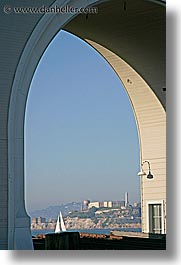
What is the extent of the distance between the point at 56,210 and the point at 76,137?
1116 mm

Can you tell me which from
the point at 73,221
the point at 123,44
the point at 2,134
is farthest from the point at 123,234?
the point at 2,134

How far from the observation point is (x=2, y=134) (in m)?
7.65

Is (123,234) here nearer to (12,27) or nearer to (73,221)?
(73,221)

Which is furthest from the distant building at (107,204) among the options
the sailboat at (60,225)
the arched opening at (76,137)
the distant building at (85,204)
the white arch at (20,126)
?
the white arch at (20,126)

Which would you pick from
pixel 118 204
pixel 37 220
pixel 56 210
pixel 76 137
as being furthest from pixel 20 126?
pixel 118 204

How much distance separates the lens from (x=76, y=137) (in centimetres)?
1030

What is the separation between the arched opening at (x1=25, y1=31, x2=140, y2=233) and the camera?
30.2 feet

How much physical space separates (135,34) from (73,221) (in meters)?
2.87

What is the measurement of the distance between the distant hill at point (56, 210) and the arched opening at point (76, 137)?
0.05 ft

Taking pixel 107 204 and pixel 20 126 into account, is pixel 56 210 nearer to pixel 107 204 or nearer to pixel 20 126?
pixel 107 204

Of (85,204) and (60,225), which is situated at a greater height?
(85,204)

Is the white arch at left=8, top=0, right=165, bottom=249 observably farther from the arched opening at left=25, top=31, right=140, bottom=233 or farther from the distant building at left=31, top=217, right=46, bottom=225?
the distant building at left=31, top=217, right=46, bottom=225

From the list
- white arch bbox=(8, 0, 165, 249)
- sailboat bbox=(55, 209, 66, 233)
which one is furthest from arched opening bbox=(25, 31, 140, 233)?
white arch bbox=(8, 0, 165, 249)

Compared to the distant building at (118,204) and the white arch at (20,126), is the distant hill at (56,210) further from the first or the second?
the white arch at (20,126)
